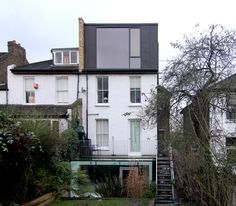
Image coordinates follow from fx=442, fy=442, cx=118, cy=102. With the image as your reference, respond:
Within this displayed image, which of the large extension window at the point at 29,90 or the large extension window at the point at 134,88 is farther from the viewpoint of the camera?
the large extension window at the point at 29,90

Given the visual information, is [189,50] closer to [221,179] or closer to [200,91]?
[200,91]

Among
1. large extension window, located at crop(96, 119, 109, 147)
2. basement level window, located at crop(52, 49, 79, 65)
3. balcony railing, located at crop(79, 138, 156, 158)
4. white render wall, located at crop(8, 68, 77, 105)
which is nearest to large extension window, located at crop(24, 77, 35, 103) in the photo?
white render wall, located at crop(8, 68, 77, 105)

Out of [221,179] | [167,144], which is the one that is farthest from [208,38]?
[221,179]

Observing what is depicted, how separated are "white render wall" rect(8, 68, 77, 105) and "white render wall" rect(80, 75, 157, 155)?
903 mm

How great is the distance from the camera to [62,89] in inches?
1289

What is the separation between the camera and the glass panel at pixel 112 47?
32875 mm

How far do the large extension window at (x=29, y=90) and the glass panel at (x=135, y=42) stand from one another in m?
7.78

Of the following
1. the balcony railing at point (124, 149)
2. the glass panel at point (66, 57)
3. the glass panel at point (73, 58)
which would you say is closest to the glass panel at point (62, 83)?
the glass panel at point (66, 57)

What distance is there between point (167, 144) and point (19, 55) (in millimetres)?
20336

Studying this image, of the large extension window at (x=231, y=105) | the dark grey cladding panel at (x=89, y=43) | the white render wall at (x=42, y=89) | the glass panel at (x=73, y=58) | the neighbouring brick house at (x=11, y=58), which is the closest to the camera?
the large extension window at (x=231, y=105)

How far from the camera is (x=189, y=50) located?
851 inches

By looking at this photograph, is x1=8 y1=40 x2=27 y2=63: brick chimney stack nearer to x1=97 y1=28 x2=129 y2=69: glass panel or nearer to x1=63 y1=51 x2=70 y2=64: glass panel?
x1=63 y1=51 x2=70 y2=64: glass panel

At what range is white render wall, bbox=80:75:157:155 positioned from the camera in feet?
105

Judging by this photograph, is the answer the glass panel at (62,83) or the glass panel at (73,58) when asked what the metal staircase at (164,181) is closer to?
the glass panel at (62,83)
